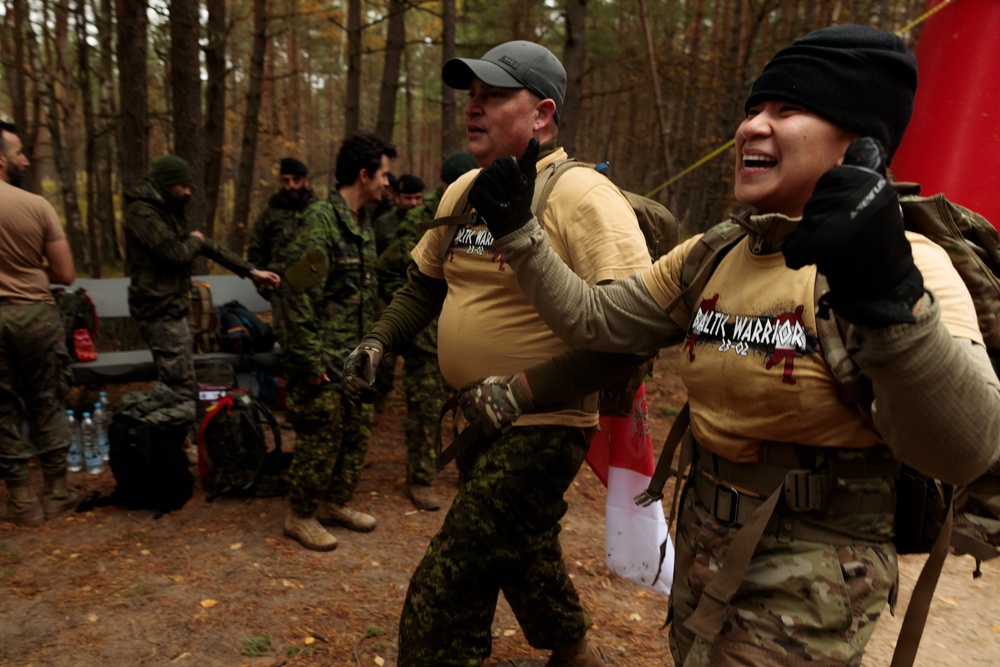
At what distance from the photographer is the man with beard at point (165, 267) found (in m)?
5.76

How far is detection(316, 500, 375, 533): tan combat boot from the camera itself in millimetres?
5082

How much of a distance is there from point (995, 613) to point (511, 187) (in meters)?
4.34

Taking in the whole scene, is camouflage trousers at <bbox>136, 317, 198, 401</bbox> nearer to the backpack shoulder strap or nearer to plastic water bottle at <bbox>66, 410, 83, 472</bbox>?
plastic water bottle at <bbox>66, 410, 83, 472</bbox>

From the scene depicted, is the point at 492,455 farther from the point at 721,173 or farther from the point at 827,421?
the point at 721,173

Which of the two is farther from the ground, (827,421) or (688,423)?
(827,421)

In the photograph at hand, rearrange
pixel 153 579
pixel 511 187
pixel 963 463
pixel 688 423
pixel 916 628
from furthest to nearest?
pixel 153 579 < pixel 688 423 < pixel 511 187 < pixel 916 628 < pixel 963 463

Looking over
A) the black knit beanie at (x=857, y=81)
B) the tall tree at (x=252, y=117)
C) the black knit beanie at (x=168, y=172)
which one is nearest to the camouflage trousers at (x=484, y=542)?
A: the black knit beanie at (x=857, y=81)

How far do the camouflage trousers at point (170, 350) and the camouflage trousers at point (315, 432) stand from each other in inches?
70.0

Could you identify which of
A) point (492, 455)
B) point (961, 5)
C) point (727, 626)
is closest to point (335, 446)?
point (492, 455)

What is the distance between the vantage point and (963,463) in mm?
1315

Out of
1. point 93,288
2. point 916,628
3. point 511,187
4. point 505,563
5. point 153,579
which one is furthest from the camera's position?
point 93,288

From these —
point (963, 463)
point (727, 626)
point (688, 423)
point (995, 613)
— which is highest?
point (963, 463)

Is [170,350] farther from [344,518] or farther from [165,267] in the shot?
[344,518]

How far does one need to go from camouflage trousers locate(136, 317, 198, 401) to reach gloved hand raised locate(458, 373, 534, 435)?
445cm
